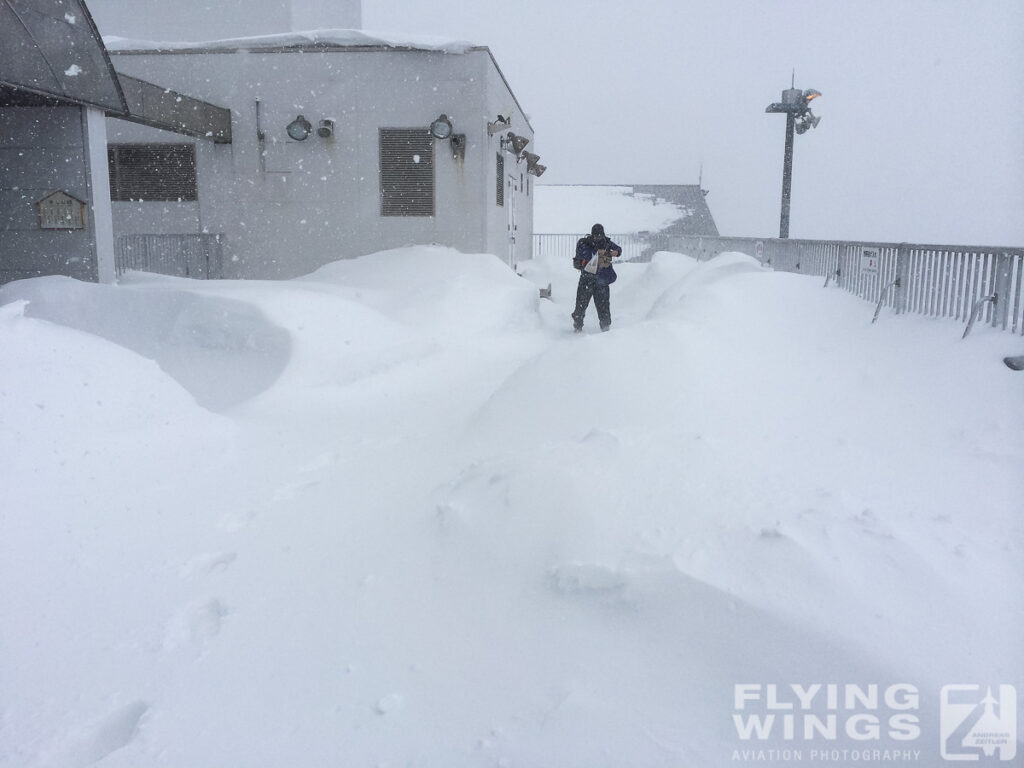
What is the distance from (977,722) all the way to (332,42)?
48.5 ft

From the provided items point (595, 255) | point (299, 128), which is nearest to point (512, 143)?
point (299, 128)

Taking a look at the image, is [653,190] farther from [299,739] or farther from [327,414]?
[299,739]

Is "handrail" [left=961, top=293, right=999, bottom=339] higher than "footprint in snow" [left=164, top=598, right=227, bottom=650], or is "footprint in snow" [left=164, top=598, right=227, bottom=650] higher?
"handrail" [left=961, top=293, right=999, bottom=339]

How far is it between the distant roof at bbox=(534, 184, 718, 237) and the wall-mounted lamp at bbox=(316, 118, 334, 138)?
2601 centimetres

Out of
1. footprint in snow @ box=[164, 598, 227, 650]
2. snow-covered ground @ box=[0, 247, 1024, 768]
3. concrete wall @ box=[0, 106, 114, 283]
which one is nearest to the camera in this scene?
snow-covered ground @ box=[0, 247, 1024, 768]

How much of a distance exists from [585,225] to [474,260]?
27563mm

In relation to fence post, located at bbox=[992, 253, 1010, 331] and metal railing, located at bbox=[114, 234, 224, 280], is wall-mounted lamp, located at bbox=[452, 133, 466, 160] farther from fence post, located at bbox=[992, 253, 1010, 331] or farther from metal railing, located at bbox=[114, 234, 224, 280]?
fence post, located at bbox=[992, 253, 1010, 331]

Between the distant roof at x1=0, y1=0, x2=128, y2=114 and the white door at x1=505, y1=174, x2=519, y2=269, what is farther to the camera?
the white door at x1=505, y1=174, x2=519, y2=269

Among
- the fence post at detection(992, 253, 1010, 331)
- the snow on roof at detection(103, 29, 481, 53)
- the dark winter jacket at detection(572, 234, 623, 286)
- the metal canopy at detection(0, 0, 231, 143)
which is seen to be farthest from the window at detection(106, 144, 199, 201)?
the fence post at detection(992, 253, 1010, 331)

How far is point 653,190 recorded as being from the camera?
44156 mm

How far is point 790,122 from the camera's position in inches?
971

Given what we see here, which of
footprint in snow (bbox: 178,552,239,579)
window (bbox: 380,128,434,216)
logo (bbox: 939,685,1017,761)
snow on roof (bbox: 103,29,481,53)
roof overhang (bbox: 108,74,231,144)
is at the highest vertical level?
snow on roof (bbox: 103,29,481,53)

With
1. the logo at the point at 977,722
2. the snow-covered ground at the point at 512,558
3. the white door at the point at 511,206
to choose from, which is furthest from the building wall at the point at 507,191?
the logo at the point at 977,722

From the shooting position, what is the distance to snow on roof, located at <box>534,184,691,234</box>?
133 ft
